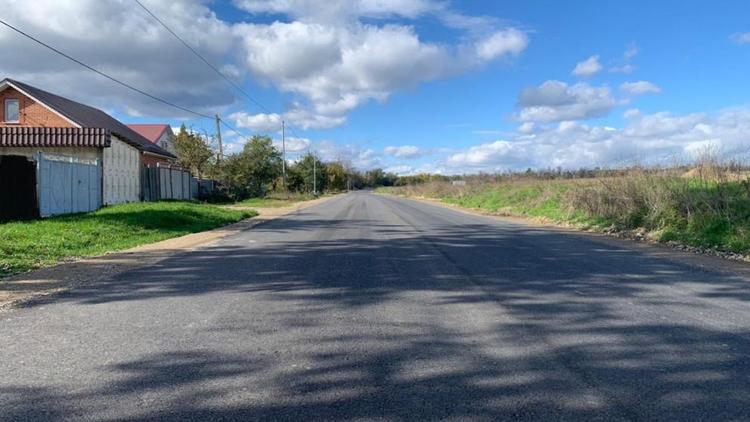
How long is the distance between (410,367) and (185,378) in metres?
1.78

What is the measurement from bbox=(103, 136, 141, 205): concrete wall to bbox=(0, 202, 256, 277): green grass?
3.48 metres

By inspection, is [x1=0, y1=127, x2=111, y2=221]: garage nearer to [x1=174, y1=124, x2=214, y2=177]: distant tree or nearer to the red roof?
[x1=174, y1=124, x2=214, y2=177]: distant tree

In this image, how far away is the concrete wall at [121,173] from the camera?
78.9 feet

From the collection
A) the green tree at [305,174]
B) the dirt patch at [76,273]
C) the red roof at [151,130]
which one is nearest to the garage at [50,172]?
the dirt patch at [76,273]

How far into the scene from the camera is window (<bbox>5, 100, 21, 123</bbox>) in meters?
32.6

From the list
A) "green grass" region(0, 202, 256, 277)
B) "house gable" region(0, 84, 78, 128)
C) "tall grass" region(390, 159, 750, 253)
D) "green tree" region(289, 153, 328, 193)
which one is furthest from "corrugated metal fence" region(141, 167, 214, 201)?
"green tree" region(289, 153, 328, 193)

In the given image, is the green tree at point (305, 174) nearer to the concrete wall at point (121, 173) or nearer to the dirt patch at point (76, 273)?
the concrete wall at point (121, 173)

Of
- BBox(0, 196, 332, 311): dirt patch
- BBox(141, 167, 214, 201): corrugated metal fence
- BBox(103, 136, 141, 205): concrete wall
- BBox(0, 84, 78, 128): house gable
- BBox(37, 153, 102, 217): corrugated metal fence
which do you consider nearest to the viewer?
BBox(0, 196, 332, 311): dirt patch

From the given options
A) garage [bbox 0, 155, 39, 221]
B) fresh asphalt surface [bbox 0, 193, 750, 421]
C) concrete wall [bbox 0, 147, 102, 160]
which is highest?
concrete wall [bbox 0, 147, 102, 160]

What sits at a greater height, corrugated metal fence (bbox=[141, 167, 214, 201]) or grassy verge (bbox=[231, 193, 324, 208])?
corrugated metal fence (bbox=[141, 167, 214, 201])

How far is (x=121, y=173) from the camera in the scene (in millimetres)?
25922

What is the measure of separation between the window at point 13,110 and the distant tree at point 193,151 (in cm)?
1296

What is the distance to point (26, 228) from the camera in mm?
14500

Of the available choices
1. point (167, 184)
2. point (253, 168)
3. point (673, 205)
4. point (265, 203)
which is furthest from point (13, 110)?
point (673, 205)
